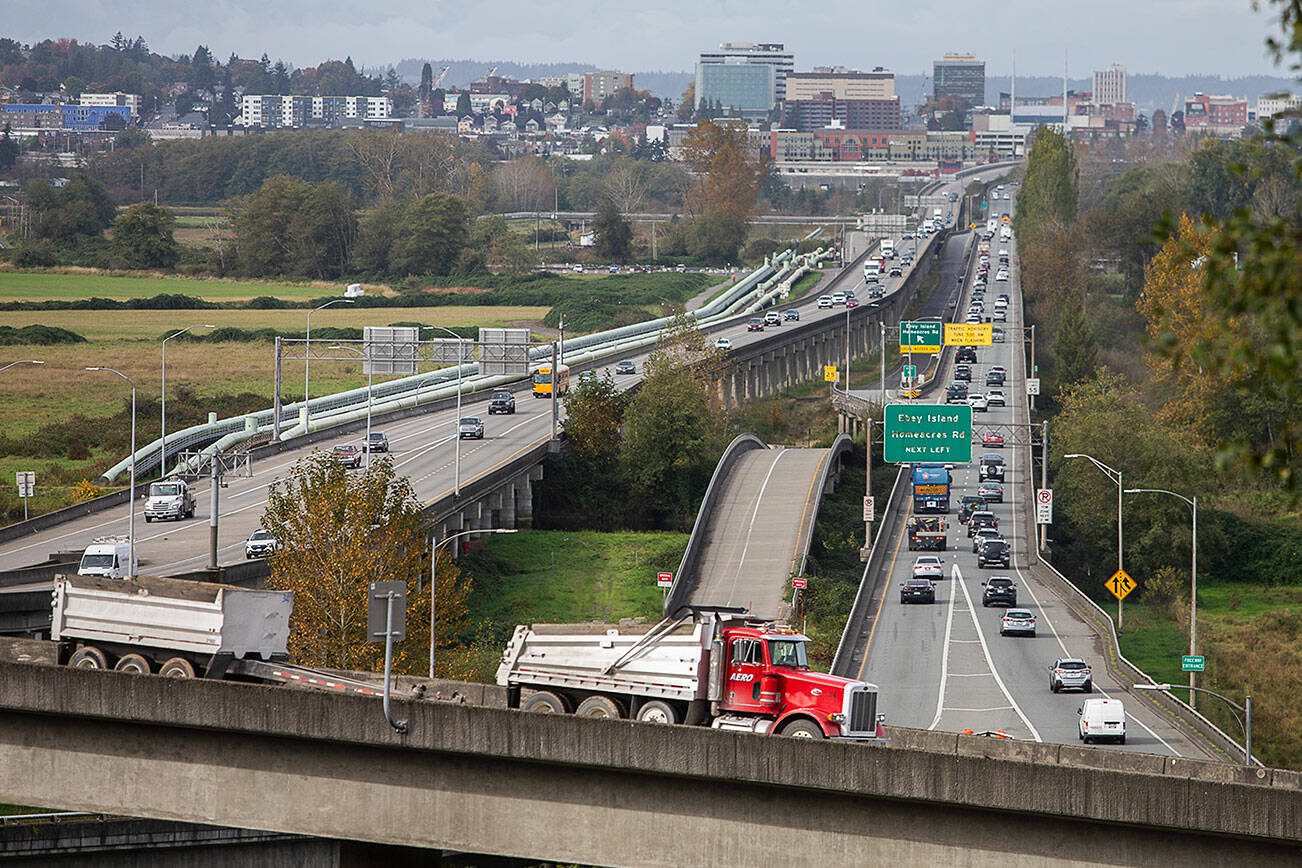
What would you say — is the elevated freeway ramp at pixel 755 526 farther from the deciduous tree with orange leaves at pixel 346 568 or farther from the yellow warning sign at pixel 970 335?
the deciduous tree with orange leaves at pixel 346 568

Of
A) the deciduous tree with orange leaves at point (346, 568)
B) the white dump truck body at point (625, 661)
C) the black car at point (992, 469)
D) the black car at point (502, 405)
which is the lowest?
the black car at point (992, 469)

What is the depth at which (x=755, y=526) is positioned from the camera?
3688 inches

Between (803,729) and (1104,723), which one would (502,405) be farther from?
(803,729)

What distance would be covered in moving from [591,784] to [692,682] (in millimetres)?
4197

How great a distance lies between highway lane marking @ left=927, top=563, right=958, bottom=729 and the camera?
59.7m

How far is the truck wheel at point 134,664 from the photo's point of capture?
2925 cm

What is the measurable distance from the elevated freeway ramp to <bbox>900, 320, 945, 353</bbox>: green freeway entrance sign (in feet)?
36.7

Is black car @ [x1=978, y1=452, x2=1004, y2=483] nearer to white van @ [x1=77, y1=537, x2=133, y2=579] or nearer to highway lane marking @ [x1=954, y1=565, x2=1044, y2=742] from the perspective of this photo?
highway lane marking @ [x1=954, y1=565, x2=1044, y2=742]

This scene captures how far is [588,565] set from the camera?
86812mm

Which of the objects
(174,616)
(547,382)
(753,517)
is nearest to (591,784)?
(174,616)

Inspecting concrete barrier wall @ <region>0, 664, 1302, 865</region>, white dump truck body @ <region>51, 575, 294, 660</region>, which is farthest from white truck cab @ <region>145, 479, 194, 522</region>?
concrete barrier wall @ <region>0, 664, 1302, 865</region>


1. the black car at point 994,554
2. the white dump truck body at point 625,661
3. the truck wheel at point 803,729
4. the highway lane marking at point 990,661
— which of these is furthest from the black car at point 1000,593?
the truck wheel at point 803,729

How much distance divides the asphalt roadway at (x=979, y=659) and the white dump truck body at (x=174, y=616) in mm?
26405

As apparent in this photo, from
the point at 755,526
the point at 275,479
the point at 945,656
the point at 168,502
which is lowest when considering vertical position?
the point at 945,656
